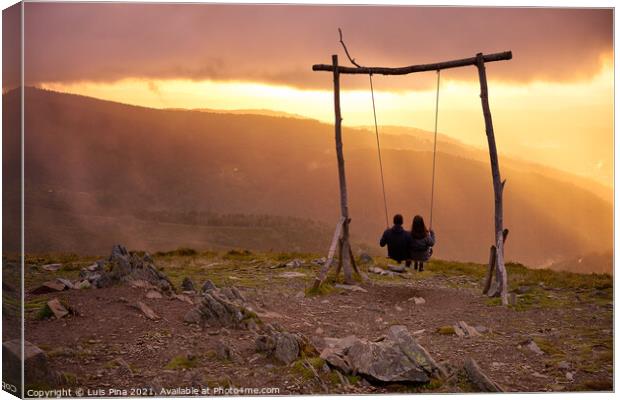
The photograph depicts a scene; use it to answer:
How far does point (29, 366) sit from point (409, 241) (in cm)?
730

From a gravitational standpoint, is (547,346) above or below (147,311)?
below

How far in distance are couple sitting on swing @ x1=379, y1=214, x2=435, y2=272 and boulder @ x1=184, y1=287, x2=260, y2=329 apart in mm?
4007

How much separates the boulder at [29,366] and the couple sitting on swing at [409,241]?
6.74m

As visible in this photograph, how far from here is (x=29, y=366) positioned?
7.57 meters

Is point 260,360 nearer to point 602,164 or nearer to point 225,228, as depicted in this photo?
point 602,164

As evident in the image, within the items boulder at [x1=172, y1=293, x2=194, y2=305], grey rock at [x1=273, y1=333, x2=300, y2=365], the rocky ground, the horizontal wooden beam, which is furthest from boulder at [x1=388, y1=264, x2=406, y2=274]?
grey rock at [x1=273, y1=333, x2=300, y2=365]

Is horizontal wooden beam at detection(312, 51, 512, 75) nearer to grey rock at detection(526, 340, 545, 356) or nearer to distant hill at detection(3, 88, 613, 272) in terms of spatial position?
grey rock at detection(526, 340, 545, 356)

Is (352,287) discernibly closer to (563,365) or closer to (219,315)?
(219,315)

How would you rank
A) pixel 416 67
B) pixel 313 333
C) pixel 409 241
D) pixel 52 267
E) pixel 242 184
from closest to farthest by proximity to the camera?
pixel 313 333 → pixel 416 67 → pixel 409 241 → pixel 52 267 → pixel 242 184

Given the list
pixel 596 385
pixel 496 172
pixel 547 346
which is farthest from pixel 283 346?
pixel 496 172

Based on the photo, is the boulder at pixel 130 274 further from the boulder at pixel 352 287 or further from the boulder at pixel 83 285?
the boulder at pixel 352 287

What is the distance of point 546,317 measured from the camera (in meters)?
10.9

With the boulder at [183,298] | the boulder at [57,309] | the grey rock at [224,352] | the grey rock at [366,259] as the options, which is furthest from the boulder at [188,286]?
the grey rock at [366,259]

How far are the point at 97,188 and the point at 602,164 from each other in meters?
59.4
